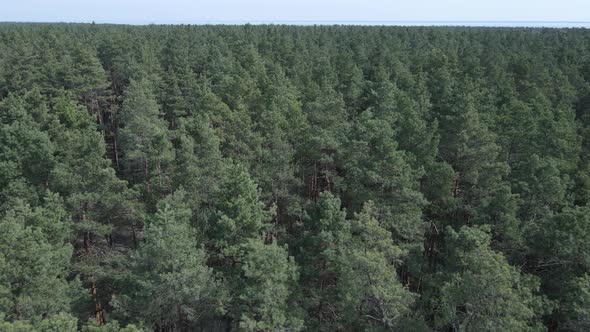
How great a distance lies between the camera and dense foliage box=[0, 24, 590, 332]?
18719 mm

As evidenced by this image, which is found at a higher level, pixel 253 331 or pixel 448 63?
pixel 448 63

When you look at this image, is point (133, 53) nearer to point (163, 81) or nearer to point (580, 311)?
point (163, 81)

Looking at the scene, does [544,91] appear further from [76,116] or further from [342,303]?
[76,116]

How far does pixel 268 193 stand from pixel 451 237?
11845 mm

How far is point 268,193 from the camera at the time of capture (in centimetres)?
2902

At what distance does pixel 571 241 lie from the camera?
66.1ft

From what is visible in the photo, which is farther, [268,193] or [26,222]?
[268,193]

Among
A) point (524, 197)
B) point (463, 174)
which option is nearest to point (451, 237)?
point (524, 197)

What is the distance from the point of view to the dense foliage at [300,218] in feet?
61.4

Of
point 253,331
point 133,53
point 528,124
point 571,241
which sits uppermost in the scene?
point 133,53

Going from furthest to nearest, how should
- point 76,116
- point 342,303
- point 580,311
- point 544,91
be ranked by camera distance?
point 544,91 → point 76,116 → point 342,303 → point 580,311

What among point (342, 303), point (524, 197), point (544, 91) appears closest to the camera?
point (342, 303)

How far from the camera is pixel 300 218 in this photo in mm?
31031

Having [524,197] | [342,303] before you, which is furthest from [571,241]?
[342,303]
